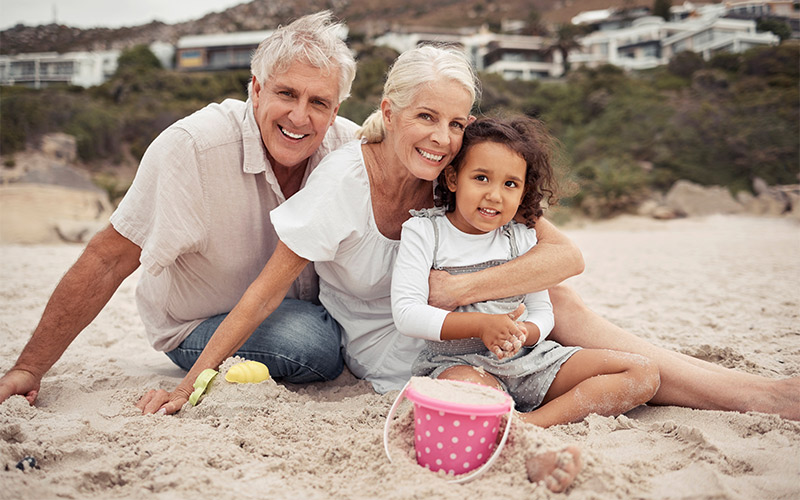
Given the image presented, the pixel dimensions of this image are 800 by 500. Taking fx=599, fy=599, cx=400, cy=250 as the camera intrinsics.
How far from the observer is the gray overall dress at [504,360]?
8.03ft

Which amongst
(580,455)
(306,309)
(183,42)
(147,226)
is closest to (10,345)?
(147,226)

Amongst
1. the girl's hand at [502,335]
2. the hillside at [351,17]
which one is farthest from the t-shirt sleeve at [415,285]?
the hillside at [351,17]

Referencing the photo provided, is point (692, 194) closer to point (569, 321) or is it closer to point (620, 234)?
point (620, 234)

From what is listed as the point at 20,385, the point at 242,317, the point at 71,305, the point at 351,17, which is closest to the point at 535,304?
the point at 242,317

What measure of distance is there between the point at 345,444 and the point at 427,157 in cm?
121

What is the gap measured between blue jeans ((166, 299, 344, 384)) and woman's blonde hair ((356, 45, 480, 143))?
112 cm

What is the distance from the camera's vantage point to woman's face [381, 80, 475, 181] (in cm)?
253

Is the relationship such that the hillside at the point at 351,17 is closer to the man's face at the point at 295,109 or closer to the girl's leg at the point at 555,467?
the man's face at the point at 295,109

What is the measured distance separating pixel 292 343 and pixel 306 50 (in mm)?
1344

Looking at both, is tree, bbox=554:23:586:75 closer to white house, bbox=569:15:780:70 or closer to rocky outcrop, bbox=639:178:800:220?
white house, bbox=569:15:780:70

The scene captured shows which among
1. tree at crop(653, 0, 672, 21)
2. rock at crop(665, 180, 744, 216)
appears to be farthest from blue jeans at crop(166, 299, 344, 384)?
tree at crop(653, 0, 672, 21)

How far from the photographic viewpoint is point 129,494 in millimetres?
1742

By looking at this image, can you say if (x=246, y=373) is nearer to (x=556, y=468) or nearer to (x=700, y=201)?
(x=556, y=468)

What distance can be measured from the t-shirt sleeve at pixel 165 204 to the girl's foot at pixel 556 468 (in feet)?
5.78
